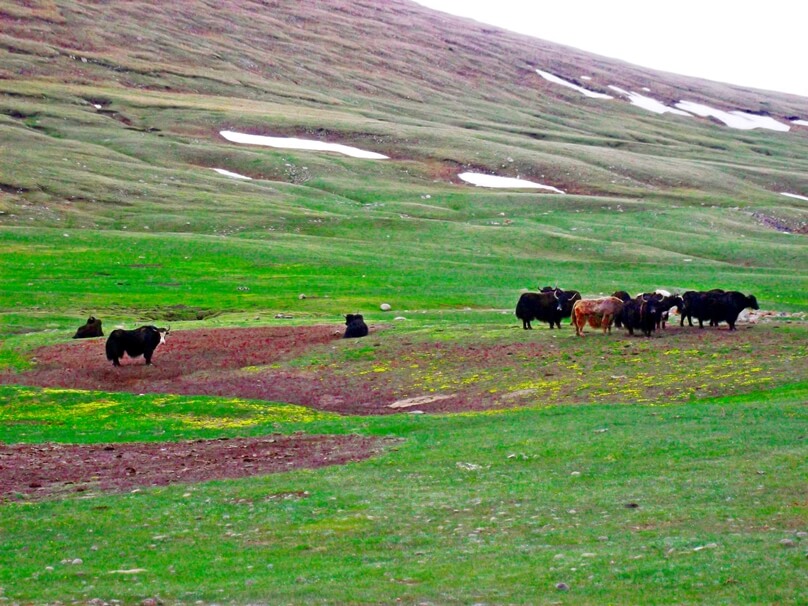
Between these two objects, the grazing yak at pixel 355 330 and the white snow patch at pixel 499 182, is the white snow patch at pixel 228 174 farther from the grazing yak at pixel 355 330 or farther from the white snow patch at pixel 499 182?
the grazing yak at pixel 355 330

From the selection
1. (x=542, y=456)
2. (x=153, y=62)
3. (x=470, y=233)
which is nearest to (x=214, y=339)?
(x=542, y=456)

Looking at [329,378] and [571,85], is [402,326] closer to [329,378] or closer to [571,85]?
[329,378]

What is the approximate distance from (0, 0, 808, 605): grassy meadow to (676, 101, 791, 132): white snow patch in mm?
33186

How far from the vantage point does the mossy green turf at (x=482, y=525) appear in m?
10.8

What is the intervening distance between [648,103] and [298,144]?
3849 inches

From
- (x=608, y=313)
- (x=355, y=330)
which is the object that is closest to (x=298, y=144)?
(x=355, y=330)

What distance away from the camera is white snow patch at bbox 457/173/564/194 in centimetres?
10181

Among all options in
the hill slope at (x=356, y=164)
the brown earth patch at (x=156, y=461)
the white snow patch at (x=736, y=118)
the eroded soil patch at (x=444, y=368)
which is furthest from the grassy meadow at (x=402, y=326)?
the white snow patch at (x=736, y=118)

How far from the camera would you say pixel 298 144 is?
112938mm

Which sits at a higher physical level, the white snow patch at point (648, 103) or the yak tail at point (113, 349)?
the white snow patch at point (648, 103)

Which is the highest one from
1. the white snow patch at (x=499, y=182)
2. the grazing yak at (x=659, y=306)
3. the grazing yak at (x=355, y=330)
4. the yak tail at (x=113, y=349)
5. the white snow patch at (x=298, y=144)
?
the white snow patch at (x=298, y=144)

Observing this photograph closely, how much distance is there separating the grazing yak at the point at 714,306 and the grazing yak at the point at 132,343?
61.9ft

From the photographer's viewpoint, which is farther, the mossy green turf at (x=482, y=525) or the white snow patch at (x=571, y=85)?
the white snow patch at (x=571, y=85)

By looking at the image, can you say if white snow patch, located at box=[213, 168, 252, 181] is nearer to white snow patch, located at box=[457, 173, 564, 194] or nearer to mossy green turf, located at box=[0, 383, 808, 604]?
white snow patch, located at box=[457, 173, 564, 194]
